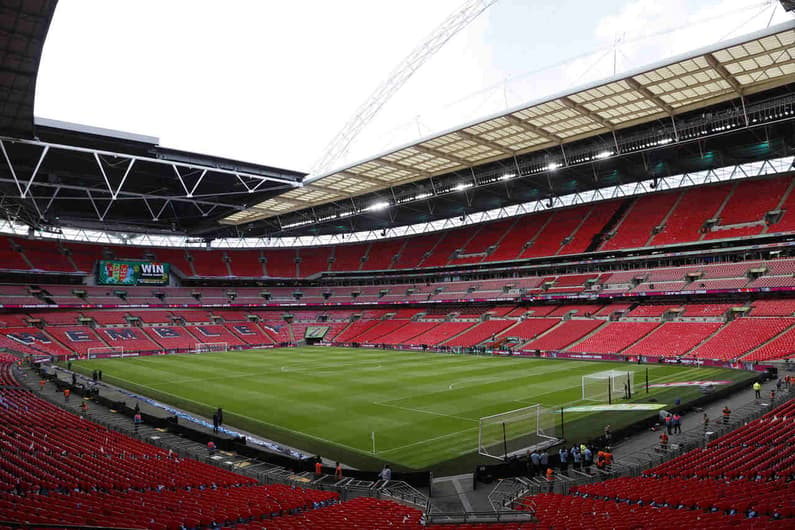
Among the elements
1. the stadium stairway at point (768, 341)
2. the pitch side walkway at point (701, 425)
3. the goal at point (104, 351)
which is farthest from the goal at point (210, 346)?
the stadium stairway at point (768, 341)

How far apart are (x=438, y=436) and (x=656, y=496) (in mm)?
10652

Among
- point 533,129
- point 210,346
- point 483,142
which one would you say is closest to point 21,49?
point 483,142

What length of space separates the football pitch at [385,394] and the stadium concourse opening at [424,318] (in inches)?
10.5

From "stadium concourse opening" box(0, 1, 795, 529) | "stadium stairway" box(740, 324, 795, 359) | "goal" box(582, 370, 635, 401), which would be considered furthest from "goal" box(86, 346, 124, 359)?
"stadium stairway" box(740, 324, 795, 359)

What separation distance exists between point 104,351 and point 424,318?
37.0 meters

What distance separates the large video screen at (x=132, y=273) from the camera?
212 ft

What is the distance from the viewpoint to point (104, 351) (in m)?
54.6

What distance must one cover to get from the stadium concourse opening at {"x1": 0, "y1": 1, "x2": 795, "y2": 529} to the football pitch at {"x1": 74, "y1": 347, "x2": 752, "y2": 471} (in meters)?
0.27

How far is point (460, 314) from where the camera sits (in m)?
64.4

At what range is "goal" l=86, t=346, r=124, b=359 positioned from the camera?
53.3 meters

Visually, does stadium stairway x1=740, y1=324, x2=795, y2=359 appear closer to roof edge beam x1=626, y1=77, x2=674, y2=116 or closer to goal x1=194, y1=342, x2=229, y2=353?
roof edge beam x1=626, y1=77, x2=674, y2=116

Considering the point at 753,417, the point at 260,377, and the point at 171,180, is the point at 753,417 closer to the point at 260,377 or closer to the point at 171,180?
the point at 260,377

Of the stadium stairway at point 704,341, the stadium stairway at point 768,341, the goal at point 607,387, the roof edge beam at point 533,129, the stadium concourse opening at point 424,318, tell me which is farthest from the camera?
the stadium stairway at point 704,341

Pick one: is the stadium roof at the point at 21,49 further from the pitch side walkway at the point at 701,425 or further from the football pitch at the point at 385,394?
the pitch side walkway at the point at 701,425
